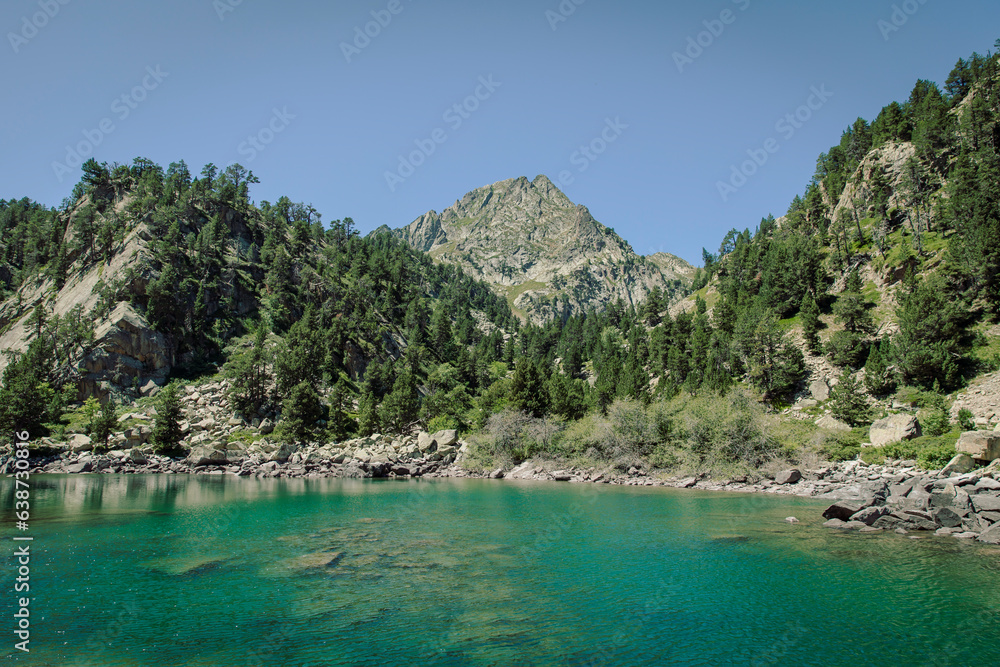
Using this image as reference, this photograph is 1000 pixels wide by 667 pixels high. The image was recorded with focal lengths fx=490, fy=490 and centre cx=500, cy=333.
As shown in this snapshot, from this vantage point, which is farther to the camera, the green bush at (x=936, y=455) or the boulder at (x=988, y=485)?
the green bush at (x=936, y=455)

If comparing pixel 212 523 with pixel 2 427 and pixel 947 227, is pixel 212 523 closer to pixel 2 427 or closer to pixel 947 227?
pixel 2 427

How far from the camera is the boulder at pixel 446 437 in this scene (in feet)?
236

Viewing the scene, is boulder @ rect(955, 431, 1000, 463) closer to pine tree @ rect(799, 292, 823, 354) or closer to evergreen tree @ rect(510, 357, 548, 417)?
pine tree @ rect(799, 292, 823, 354)

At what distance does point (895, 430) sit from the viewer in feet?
147

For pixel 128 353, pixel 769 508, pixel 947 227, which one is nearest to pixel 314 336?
pixel 128 353

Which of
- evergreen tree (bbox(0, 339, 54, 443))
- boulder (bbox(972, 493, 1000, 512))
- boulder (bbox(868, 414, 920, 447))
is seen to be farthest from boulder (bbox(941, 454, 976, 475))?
evergreen tree (bbox(0, 339, 54, 443))

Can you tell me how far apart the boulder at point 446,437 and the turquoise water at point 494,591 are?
134 ft

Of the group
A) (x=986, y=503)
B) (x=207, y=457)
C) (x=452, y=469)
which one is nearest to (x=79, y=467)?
(x=207, y=457)

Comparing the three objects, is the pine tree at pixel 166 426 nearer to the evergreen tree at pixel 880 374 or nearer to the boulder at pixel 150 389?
the boulder at pixel 150 389

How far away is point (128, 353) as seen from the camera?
8444 centimetres

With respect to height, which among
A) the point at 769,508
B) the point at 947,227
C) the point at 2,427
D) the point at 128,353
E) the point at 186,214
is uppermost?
the point at 186,214

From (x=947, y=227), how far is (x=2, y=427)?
13187 cm

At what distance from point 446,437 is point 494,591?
5673 cm

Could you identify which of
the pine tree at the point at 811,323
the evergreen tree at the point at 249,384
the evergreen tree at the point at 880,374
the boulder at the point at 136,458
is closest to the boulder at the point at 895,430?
the evergreen tree at the point at 880,374
